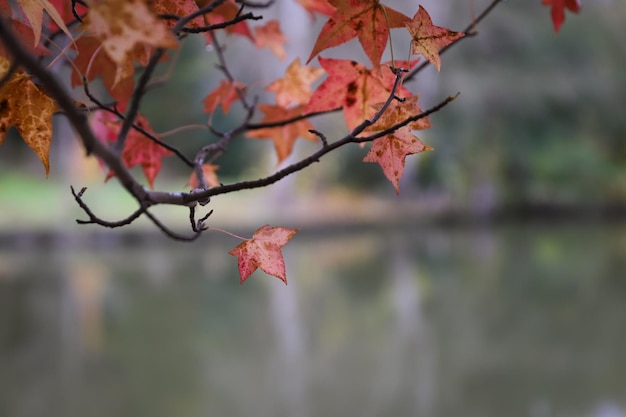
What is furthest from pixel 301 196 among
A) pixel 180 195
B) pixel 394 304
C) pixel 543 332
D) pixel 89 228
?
pixel 180 195

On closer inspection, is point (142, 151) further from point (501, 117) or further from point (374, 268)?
point (501, 117)

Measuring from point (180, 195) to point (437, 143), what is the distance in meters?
5.93

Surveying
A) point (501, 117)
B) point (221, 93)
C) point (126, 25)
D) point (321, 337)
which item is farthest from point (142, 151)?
point (501, 117)

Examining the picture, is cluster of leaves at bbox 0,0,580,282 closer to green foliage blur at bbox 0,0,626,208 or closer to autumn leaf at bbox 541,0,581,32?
autumn leaf at bbox 541,0,581,32

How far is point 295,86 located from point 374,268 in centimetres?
328

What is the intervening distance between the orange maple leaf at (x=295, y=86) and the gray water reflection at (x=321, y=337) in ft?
5.03

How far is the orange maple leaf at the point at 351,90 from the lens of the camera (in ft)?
1.14

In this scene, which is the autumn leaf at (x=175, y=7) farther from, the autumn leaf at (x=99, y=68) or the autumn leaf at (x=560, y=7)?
the autumn leaf at (x=560, y=7)

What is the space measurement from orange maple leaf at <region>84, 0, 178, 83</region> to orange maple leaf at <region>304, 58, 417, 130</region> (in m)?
0.17

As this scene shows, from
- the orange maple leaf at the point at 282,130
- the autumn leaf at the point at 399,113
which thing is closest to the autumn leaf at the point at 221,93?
the orange maple leaf at the point at 282,130

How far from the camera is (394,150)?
0.30m

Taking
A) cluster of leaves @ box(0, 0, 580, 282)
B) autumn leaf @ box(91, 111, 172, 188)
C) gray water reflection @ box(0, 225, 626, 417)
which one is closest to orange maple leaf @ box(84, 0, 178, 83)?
cluster of leaves @ box(0, 0, 580, 282)

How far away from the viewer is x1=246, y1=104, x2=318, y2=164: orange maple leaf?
0.49 meters

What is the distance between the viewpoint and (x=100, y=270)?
375 centimetres
